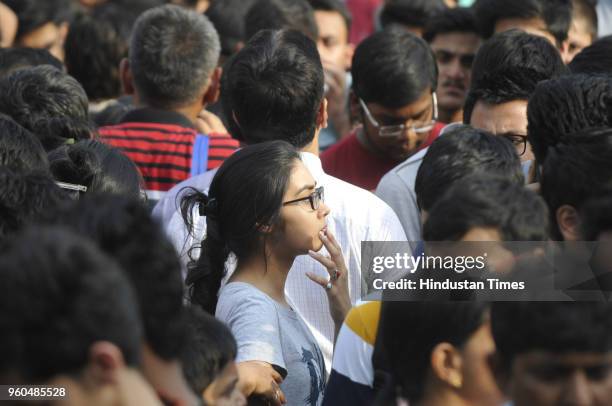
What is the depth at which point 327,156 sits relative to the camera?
5688mm

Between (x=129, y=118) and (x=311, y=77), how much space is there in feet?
3.86

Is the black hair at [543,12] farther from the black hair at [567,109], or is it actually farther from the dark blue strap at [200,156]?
the black hair at [567,109]

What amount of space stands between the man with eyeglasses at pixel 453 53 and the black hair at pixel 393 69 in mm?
1378

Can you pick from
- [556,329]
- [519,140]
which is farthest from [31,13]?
[556,329]

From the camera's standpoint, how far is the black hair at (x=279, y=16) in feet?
22.1

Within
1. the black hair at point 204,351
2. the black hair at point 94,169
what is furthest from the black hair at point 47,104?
the black hair at point 204,351

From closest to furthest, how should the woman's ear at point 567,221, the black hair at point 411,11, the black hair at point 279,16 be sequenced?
the woman's ear at point 567,221, the black hair at point 279,16, the black hair at point 411,11

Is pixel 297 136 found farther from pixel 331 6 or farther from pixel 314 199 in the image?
pixel 331 6

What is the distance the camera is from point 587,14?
706 centimetres

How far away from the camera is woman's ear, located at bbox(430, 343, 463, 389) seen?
259 centimetres

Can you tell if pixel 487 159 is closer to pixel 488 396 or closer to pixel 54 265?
pixel 488 396

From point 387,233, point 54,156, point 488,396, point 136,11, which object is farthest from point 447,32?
point 488,396

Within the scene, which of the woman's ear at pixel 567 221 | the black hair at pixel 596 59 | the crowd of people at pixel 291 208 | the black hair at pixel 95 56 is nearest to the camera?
the crowd of people at pixel 291 208

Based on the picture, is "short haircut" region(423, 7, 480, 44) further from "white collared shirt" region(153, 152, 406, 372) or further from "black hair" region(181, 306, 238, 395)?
"black hair" region(181, 306, 238, 395)
